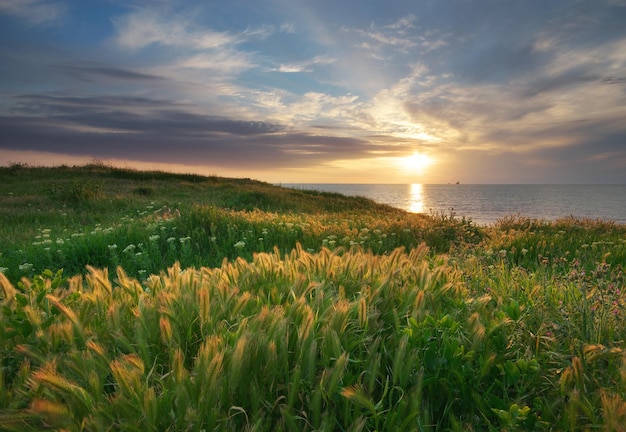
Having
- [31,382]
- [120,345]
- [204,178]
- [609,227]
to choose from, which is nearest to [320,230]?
[120,345]

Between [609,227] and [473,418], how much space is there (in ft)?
37.6

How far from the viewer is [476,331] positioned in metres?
2.19

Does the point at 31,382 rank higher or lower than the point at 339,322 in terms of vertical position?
lower

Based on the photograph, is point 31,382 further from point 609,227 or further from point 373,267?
point 609,227

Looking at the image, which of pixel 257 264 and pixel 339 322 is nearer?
pixel 339 322

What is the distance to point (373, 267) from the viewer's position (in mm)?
3350

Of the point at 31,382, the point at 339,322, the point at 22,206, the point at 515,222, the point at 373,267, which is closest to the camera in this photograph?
the point at 31,382

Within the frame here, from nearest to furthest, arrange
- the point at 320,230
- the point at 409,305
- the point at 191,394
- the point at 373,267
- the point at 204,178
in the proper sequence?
the point at 191,394
the point at 409,305
the point at 373,267
the point at 320,230
the point at 204,178

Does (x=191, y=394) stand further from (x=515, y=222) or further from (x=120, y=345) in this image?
(x=515, y=222)

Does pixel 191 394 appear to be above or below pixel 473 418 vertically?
above

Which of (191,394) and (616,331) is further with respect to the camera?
(616,331)

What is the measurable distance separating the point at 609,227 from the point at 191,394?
40.8 feet

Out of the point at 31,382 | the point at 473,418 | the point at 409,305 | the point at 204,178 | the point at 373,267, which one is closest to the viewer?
the point at 31,382

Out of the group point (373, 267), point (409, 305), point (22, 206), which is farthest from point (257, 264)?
point (22, 206)
